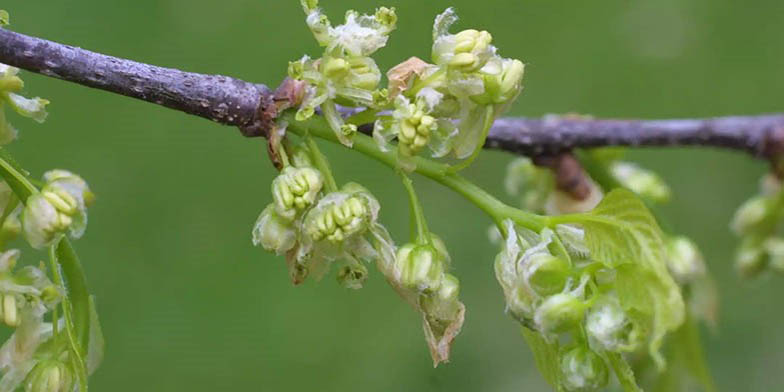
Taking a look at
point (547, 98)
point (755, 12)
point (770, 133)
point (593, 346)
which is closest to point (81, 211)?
point (593, 346)

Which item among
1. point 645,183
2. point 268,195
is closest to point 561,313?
point 645,183

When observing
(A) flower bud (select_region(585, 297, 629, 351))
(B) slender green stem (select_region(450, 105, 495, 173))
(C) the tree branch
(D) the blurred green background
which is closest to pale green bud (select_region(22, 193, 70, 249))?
(C) the tree branch

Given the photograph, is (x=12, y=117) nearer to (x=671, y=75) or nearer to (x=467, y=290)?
(x=467, y=290)

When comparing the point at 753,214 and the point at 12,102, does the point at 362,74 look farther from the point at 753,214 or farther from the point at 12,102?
the point at 753,214

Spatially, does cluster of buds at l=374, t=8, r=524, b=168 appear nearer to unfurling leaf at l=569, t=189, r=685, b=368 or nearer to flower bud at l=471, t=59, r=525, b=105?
flower bud at l=471, t=59, r=525, b=105

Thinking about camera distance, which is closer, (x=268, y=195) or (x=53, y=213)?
(x=53, y=213)

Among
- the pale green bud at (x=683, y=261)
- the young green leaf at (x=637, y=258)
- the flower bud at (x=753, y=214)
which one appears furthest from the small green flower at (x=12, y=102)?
the flower bud at (x=753, y=214)
